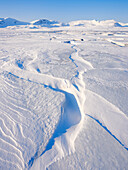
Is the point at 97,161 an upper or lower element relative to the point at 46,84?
lower

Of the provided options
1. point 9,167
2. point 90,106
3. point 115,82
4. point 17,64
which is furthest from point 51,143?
point 17,64

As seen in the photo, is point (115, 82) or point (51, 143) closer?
point (51, 143)

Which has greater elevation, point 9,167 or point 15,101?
point 15,101

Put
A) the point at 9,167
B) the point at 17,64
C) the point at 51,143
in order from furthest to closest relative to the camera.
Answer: the point at 17,64
the point at 51,143
the point at 9,167

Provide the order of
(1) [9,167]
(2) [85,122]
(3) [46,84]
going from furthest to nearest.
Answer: (3) [46,84], (2) [85,122], (1) [9,167]

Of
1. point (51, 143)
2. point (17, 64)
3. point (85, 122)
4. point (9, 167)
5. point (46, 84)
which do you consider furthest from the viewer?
point (17, 64)

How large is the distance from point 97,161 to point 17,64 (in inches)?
91.5

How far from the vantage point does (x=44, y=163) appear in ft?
3.16

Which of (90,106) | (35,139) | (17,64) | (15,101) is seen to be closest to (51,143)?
(35,139)

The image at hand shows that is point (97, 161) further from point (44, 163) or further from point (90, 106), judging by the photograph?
point (90, 106)

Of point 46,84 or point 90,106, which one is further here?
point 46,84

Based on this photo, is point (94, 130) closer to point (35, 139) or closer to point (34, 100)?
point (35, 139)

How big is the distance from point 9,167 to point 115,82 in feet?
5.30

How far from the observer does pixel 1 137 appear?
43.9 inches
